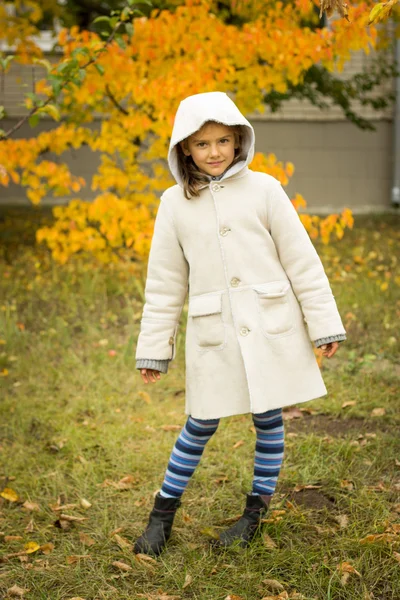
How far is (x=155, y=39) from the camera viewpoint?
551 centimetres

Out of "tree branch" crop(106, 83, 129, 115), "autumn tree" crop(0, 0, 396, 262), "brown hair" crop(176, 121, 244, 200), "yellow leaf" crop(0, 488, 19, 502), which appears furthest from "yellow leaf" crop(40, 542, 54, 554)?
"tree branch" crop(106, 83, 129, 115)

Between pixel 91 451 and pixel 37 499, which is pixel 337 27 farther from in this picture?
pixel 37 499

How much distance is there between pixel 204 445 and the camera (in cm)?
289

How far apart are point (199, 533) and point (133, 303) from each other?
3529 millimetres

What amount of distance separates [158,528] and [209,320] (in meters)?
0.85

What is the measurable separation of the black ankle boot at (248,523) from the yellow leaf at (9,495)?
3.37 feet

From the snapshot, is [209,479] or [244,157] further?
[209,479]

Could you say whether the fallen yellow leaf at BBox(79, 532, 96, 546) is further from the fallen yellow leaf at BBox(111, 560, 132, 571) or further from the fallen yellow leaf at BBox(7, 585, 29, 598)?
the fallen yellow leaf at BBox(7, 585, 29, 598)

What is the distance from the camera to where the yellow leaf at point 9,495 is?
3445 mm

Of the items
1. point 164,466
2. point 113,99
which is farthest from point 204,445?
point 113,99

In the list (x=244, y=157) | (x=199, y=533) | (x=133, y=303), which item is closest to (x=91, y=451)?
(x=199, y=533)

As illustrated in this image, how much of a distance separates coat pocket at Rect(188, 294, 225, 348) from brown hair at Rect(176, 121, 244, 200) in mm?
380

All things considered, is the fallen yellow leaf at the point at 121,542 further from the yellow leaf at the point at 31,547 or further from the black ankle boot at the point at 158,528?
the yellow leaf at the point at 31,547

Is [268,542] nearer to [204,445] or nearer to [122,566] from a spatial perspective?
[204,445]
